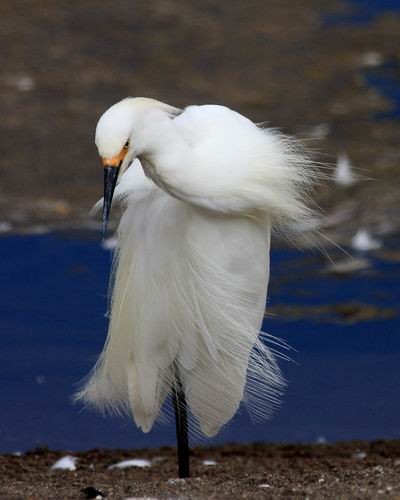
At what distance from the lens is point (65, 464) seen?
11.5 ft

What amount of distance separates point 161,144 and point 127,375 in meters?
0.81

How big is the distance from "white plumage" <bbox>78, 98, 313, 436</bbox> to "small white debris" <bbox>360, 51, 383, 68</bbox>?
12.0ft

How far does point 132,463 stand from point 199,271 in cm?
100

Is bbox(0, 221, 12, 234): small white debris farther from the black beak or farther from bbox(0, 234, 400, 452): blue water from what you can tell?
the black beak

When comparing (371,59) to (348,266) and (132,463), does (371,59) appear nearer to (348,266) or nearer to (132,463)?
(348,266)

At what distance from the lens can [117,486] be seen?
2.98 metres

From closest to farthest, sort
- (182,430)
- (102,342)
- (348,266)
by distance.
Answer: (182,430)
(102,342)
(348,266)

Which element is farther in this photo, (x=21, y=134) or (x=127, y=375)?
(x=21, y=134)

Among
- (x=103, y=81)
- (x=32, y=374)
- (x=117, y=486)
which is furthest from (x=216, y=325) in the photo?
(x=103, y=81)

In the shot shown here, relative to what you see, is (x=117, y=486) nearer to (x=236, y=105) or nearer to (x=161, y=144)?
(x=161, y=144)

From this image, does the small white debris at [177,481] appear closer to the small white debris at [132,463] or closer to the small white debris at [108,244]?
the small white debris at [132,463]

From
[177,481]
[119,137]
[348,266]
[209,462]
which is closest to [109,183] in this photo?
[119,137]

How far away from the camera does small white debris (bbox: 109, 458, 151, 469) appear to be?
352cm

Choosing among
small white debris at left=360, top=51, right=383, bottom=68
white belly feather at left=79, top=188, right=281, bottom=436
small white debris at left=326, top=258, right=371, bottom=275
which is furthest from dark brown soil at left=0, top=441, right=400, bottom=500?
small white debris at left=360, top=51, right=383, bottom=68
